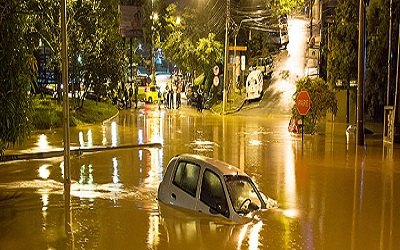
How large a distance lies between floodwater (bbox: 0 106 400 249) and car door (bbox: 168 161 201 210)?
242 millimetres

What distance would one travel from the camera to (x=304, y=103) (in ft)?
82.8

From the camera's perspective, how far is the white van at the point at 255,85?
4612 centimetres

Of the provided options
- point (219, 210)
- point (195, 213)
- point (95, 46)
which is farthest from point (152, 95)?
point (219, 210)

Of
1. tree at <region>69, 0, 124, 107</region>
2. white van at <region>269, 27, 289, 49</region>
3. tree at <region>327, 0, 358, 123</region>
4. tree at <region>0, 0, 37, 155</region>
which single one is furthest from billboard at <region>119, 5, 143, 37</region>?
tree at <region>0, 0, 37, 155</region>

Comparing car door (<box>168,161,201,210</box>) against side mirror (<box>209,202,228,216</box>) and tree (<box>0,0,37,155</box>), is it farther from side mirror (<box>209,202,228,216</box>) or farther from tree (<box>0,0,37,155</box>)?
tree (<box>0,0,37,155</box>)

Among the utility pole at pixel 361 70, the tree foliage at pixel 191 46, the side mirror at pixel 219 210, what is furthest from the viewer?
the tree foliage at pixel 191 46

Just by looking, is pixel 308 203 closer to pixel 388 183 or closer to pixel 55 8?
pixel 388 183

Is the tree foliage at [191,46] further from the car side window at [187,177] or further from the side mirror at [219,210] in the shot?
the side mirror at [219,210]

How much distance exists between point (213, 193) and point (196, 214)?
52cm

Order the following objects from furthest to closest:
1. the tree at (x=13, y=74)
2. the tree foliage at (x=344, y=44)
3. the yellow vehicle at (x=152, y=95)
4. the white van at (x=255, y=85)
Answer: the yellow vehicle at (x=152, y=95)
the white van at (x=255, y=85)
the tree foliage at (x=344, y=44)
the tree at (x=13, y=74)

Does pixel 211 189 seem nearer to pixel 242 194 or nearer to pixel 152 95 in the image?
pixel 242 194

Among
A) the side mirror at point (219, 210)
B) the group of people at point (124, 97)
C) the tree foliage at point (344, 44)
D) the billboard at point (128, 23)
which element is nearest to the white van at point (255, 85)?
the billboard at point (128, 23)

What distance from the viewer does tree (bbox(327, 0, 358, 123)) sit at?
101ft

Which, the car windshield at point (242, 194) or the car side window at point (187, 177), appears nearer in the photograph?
the car windshield at point (242, 194)
